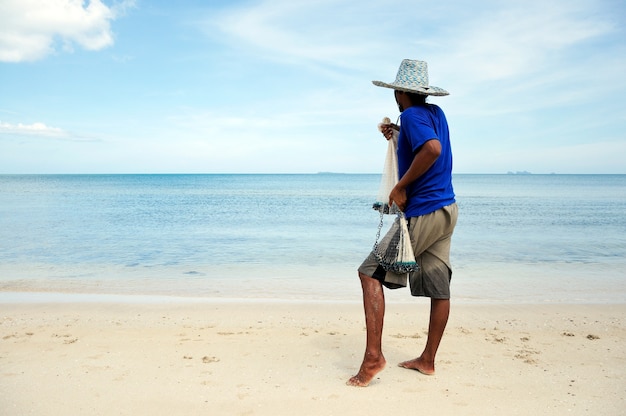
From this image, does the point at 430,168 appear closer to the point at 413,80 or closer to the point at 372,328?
the point at 413,80

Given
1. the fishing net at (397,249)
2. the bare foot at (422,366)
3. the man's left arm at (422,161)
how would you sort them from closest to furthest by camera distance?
the man's left arm at (422,161), the fishing net at (397,249), the bare foot at (422,366)

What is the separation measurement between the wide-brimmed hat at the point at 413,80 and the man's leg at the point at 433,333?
1.38 metres

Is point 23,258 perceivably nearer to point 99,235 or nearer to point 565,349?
point 99,235

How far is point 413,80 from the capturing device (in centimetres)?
327

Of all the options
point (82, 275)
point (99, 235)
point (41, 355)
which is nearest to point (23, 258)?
point (82, 275)

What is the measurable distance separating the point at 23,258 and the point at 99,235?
163 inches

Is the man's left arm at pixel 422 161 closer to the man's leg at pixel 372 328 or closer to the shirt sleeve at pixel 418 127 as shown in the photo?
the shirt sleeve at pixel 418 127

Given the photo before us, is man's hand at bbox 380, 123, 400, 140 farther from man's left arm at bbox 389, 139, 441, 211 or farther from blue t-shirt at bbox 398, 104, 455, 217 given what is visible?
man's left arm at bbox 389, 139, 441, 211

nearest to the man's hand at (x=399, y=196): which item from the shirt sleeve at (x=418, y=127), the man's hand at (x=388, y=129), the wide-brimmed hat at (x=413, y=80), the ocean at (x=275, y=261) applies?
the shirt sleeve at (x=418, y=127)

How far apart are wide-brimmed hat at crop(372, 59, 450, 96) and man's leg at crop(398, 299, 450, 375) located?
1383 millimetres

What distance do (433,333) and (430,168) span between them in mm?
1167

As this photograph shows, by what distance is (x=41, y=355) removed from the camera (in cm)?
401

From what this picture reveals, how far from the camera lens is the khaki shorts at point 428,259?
3.25 metres

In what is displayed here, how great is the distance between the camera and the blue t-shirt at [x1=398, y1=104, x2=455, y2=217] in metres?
3.17
